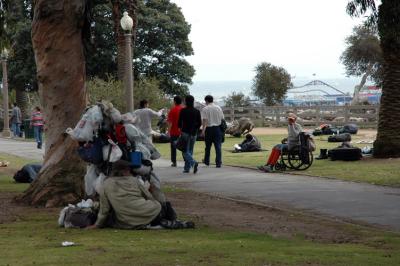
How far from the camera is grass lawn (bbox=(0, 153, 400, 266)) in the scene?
23.8ft

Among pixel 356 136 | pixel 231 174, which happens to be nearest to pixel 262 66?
pixel 356 136

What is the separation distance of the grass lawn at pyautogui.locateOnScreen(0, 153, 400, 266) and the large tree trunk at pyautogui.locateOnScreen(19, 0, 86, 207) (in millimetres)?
2458

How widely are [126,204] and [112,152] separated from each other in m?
0.75

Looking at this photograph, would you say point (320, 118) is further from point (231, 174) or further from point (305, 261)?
point (305, 261)

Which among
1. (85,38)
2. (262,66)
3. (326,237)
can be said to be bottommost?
(326,237)

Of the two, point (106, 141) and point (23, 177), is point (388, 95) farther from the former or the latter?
point (106, 141)

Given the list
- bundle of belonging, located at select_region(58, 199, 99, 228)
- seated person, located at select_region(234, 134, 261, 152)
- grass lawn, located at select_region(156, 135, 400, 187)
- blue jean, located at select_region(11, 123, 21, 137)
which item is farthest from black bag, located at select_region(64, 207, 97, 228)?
blue jean, located at select_region(11, 123, 21, 137)

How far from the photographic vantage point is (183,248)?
7977mm

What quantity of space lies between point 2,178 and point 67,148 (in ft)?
18.6

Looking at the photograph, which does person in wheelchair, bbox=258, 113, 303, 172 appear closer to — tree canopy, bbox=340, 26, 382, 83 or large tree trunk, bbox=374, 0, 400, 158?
large tree trunk, bbox=374, 0, 400, 158

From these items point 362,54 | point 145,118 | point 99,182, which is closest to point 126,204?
point 99,182

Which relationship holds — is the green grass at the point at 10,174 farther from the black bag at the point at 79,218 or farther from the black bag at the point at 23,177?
the black bag at the point at 79,218

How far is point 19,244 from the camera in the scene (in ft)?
27.8

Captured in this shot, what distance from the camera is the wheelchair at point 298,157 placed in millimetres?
18125
